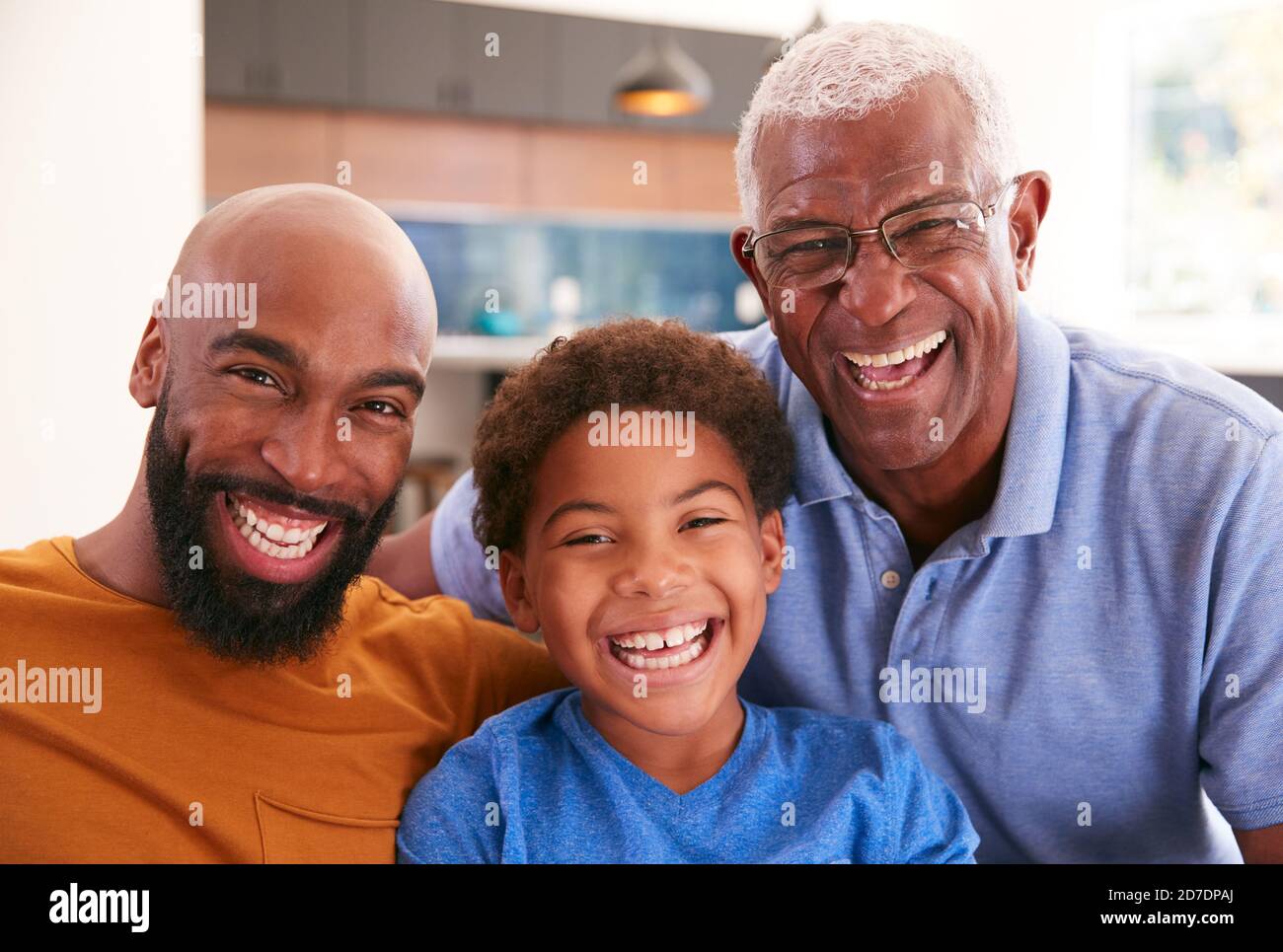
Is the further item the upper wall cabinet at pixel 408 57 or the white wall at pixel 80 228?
the upper wall cabinet at pixel 408 57

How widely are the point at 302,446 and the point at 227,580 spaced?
140 mm

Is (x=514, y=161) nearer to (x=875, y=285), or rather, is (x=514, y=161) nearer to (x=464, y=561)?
(x=464, y=561)

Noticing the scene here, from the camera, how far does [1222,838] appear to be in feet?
4.12

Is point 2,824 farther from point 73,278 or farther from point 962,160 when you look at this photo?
point 962,160

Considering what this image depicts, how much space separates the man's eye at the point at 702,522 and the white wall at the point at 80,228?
550mm

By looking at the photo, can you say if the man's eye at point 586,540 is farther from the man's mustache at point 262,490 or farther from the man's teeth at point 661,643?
the man's mustache at point 262,490

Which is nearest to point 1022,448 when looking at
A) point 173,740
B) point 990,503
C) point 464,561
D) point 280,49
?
point 990,503

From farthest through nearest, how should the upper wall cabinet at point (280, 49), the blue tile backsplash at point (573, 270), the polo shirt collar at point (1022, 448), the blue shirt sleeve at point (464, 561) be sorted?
1. the blue tile backsplash at point (573, 270)
2. the upper wall cabinet at point (280, 49)
3. the blue shirt sleeve at point (464, 561)
4. the polo shirt collar at point (1022, 448)

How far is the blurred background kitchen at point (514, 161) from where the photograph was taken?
4.14 ft

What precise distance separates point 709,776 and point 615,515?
0.26m

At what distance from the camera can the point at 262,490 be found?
3.28 ft

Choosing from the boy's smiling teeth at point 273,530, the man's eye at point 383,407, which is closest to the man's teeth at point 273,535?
the boy's smiling teeth at point 273,530

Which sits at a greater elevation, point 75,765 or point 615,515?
point 615,515
